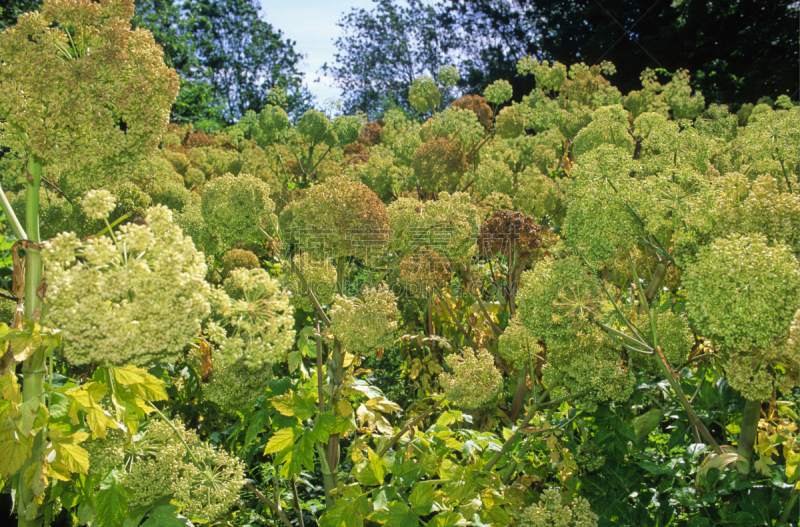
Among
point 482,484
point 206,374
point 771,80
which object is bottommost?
point 482,484

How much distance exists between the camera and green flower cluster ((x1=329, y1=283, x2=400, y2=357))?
2107mm

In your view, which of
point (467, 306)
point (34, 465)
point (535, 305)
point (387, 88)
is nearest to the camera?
point (34, 465)

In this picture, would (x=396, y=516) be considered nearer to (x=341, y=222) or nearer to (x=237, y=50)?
(x=341, y=222)

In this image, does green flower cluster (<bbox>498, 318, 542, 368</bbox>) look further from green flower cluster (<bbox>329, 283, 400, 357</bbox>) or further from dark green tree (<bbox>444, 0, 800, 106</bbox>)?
dark green tree (<bbox>444, 0, 800, 106</bbox>)

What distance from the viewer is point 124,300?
4.06 ft

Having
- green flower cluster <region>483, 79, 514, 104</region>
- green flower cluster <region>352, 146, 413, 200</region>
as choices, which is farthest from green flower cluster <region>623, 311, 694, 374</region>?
green flower cluster <region>483, 79, 514, 104</region>

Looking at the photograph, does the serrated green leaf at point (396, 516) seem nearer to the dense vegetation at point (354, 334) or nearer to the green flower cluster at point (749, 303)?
the dense vegetation at point (354, 334)

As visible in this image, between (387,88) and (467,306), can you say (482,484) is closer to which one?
(467,306)

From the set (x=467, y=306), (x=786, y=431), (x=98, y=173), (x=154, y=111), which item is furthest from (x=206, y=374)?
(x=786, y=431)

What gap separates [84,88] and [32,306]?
0.71 m

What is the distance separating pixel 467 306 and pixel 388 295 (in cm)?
212

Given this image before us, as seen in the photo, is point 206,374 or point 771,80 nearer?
point 206,374

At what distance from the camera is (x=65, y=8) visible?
1.66 m

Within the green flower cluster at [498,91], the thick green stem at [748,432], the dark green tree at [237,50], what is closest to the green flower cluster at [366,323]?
the thick green stem at [748,432]
